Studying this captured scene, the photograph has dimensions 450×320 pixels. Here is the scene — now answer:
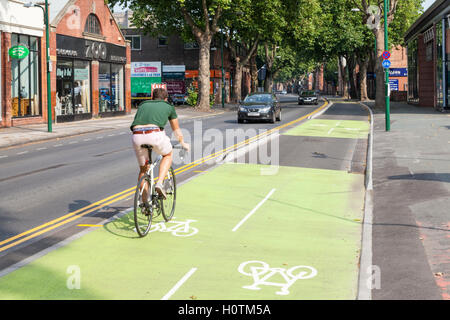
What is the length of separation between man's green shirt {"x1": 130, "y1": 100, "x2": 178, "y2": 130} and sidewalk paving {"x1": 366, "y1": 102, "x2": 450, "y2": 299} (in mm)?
3285

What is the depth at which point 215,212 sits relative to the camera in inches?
392

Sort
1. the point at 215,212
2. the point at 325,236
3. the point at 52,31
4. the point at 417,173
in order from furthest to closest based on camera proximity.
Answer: the point at 52,31 < the point at 417,173 < the point at 215,212 < the point at 325,236

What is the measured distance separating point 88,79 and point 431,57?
931 inches

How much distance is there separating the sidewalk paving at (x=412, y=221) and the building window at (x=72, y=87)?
2195 centimetres

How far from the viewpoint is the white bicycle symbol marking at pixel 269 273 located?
20.3ft

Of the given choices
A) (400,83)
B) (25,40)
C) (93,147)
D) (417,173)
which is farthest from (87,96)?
(400,83)

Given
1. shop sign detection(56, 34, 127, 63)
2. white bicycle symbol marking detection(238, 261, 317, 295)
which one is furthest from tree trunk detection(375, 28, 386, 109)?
white bicycle symbol marking detection(238, 261, 317, 295)

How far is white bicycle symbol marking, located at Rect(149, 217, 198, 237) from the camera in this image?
845 centimetres

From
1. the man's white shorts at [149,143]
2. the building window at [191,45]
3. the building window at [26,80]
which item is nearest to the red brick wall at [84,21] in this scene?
the building window at [26,80]

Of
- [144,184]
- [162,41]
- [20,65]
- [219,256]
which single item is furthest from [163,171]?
[162,41]

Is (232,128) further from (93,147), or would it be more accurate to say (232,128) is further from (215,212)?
(215,212)

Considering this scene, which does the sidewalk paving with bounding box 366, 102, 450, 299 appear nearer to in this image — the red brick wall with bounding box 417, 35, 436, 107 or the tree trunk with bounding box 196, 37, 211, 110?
the red brick wall with bounding box 417, 35, 436, 107

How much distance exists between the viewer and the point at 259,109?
2989 cm
